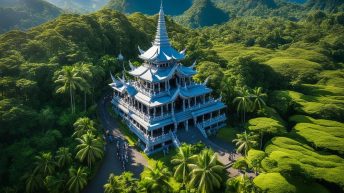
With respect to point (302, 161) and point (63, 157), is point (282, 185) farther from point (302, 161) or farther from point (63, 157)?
point (63, 157)

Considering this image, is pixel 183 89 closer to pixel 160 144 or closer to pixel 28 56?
pixel 160 144

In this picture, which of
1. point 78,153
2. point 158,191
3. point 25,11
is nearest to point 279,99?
point 158,191

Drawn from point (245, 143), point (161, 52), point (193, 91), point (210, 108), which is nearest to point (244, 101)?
point (210, 108)

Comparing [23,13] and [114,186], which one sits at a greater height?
[23,13]

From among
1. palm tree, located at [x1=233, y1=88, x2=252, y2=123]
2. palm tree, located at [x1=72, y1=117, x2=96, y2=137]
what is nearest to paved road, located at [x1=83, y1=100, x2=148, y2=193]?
palm tree, located at [x1=72, y1=117, x2=96, y2=137]

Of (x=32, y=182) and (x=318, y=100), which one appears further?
(x=318, y=100)

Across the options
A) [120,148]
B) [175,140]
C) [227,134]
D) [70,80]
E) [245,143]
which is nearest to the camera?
[245,143]

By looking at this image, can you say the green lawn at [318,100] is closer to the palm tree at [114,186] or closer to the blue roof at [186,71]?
the blue roof at [186,71]
